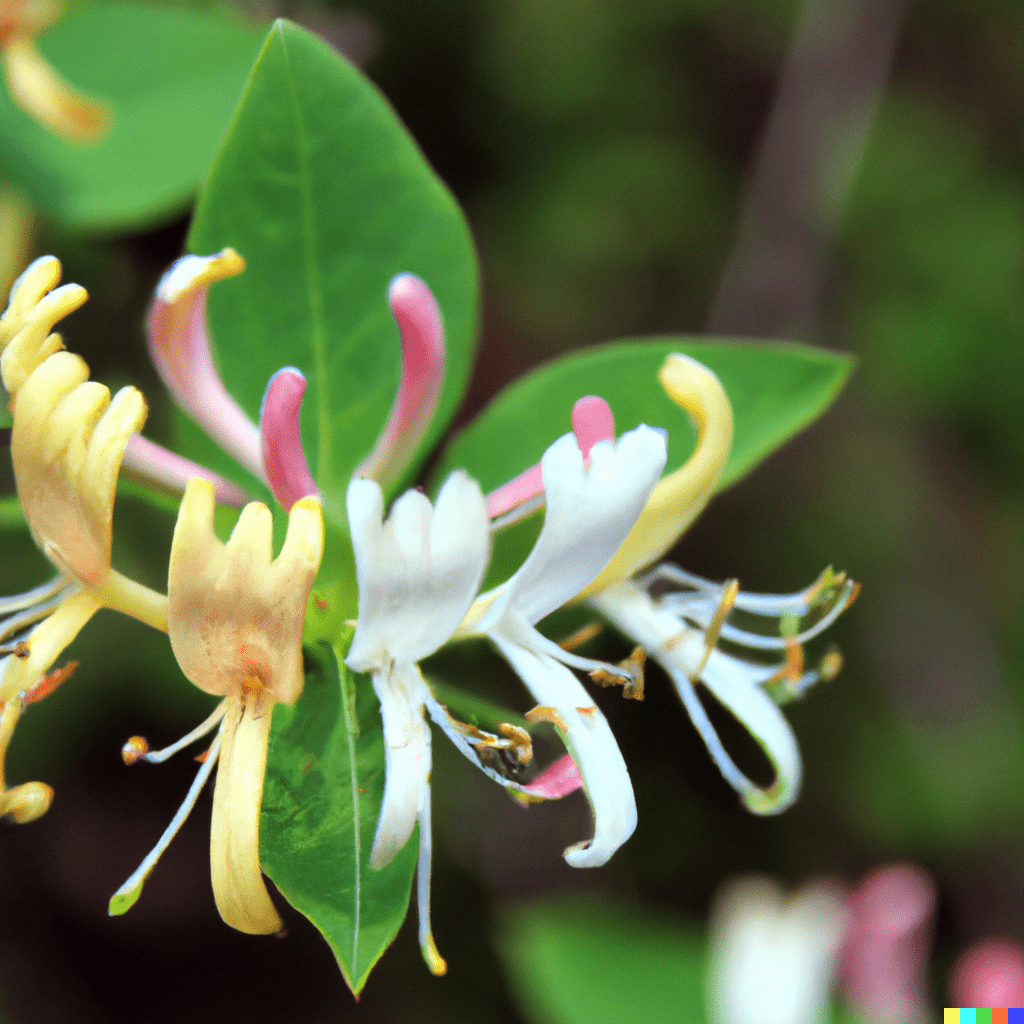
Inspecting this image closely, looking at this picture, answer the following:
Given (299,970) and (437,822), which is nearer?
(437,822)

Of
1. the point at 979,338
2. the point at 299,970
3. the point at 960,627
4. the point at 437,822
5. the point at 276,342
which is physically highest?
the point at 979,338

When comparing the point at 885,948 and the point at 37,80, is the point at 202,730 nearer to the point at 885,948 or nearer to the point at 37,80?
the point at 37,80

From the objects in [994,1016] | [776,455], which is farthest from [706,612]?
[776,455]

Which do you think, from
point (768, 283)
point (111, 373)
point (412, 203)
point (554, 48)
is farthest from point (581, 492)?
point (554, 48)

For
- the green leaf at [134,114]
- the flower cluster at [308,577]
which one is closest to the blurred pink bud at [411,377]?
the flower cluster at [308,577]

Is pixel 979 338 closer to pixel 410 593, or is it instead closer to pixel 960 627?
pixel 960 627

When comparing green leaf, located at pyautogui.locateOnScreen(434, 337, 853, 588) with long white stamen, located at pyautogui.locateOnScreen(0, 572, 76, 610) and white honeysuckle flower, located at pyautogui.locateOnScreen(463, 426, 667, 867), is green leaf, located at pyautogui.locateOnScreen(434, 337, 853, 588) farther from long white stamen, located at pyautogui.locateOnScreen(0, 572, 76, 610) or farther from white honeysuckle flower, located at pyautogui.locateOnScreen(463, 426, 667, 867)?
long white stamen, located at pyautogui.locateOnScreen(0, 572, 76, 610)

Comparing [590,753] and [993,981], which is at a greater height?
[590,753]
